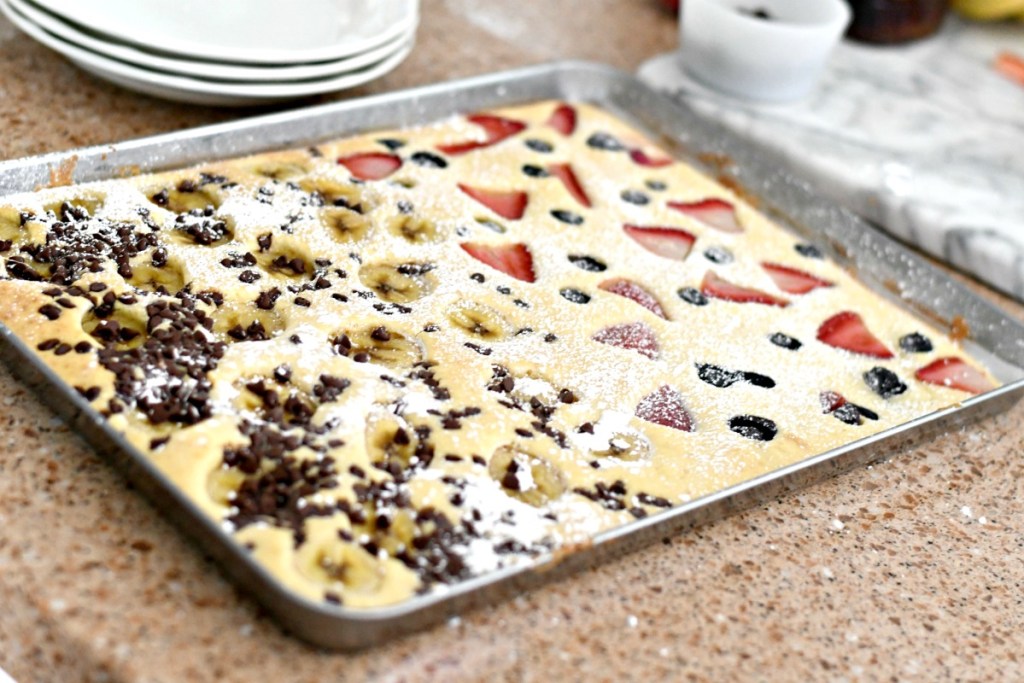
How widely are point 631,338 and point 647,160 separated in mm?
441

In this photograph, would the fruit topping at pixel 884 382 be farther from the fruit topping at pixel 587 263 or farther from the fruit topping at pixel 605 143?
the fruit topping at pixel 605 143

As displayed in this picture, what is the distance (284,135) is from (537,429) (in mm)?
626

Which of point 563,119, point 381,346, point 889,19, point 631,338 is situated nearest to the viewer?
point 381,346

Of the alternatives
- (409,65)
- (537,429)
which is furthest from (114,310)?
(409,65)

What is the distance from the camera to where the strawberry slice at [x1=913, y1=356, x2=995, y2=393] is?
1.41 m

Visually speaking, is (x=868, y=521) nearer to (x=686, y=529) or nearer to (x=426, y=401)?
(x=686, y=529)

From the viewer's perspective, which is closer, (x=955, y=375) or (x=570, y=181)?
(x=955, y=375)

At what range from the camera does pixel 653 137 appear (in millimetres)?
1832

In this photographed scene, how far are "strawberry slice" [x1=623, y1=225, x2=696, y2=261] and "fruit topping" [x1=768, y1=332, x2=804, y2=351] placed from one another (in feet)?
0.56

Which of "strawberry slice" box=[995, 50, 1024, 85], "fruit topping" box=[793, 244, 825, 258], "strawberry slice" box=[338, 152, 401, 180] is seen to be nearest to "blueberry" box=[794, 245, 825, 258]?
"fruit topping" box=[793, 244, 825, 258]

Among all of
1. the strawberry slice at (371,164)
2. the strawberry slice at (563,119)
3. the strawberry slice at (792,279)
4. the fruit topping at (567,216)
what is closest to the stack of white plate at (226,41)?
the strawberry slice at (371,164)

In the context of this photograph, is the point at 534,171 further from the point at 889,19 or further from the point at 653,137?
the point at 889,19

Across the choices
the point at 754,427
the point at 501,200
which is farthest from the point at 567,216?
the point at 754,427

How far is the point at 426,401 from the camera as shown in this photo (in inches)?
45.0
